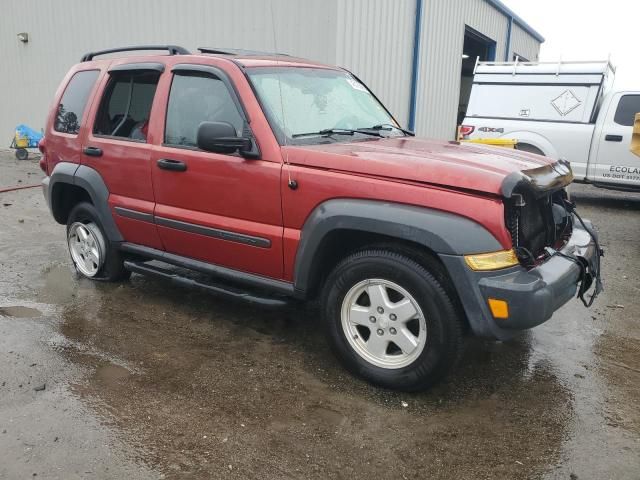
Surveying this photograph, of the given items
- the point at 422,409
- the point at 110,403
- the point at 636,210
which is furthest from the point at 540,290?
the point at 636,210

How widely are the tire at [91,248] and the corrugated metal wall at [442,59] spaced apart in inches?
332

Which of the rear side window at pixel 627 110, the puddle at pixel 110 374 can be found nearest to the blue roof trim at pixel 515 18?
the rear side window at pixel 627 110

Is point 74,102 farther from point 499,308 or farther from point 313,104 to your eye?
point 499,308

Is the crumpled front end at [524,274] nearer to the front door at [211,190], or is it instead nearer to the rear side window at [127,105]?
the front door at [211,190]

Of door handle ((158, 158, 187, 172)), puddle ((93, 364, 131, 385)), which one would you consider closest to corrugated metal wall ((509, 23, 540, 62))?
door handle ((158, 158, 187, 172))

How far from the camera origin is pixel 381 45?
982 centimetres

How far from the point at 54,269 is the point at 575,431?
4819mm

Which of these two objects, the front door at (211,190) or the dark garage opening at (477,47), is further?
the dark garage opening at (477,47)

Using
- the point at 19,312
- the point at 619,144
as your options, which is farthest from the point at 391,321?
the point at 619,144

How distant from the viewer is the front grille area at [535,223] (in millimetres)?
2891

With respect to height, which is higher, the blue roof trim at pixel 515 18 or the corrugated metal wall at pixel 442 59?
the blue roof trim at pixel 515 18

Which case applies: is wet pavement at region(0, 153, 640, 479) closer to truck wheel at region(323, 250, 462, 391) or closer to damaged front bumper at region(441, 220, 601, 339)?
truck wheel at region(323, 250, 462, 391)

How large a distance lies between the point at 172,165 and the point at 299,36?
18.7ft

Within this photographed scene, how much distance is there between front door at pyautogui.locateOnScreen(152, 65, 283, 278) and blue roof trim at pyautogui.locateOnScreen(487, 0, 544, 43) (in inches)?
519
